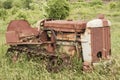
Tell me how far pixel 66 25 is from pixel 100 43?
906 millimetres

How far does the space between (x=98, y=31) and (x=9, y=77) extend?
1.99m

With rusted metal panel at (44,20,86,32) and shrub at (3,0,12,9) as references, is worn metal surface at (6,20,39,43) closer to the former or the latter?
rusted metal panel at (44,20,86,32)

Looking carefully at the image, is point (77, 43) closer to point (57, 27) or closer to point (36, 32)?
point (57, 27)

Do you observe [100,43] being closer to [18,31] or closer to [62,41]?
[62,41]

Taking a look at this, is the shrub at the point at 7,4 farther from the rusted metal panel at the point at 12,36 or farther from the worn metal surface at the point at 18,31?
the rusted metal panel at the point at 12,36

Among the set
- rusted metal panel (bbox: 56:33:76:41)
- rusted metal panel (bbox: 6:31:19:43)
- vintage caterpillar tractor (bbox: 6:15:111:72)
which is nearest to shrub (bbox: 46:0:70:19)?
vintage caterpillar tractor (bbox: 6:15:111:72)

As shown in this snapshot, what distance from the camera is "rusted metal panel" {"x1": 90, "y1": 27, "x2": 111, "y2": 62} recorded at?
7.28m

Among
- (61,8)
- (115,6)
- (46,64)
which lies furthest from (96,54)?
(115,6)

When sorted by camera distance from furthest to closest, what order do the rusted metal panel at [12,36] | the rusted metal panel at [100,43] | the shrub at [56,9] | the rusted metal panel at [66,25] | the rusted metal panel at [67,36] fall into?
1. the shrub at [56,9]
2. the rusted metal panel at [12,36]
3. the rusted metal panel at [67,36]
4. the rusted metal panel at [66,25]
5. the rusted metal panel at [100,43]

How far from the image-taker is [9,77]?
6.96 meters

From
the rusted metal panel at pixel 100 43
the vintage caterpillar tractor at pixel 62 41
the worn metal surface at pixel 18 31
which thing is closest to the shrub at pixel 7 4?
the worn metal surface at pixel 18 31

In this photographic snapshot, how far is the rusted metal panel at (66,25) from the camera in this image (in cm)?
753

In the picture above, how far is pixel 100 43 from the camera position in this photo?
7391 mm

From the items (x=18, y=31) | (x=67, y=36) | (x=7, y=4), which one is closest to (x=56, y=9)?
(x=18, y=31)
